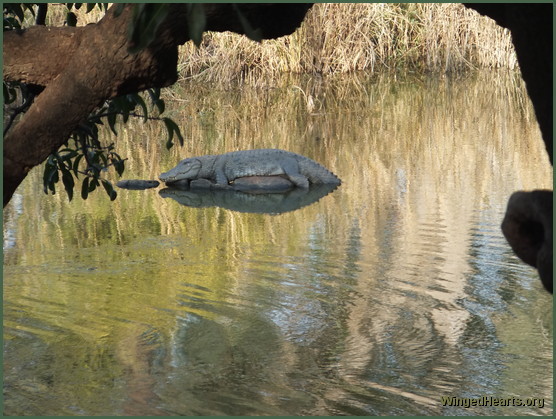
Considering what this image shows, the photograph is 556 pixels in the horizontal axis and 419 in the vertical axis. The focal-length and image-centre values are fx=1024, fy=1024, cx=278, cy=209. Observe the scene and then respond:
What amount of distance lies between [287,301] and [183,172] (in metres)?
5.51

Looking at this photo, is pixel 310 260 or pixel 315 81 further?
pixel 315 81

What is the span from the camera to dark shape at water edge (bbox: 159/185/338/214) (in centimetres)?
1124

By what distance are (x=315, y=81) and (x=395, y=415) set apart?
17.9m

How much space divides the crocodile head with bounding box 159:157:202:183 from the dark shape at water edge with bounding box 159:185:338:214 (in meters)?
0.21

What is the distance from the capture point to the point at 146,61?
3.48m

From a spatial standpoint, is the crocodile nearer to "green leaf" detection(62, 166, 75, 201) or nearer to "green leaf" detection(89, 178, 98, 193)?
"green leaf" detection(89, 178, 98, 193)

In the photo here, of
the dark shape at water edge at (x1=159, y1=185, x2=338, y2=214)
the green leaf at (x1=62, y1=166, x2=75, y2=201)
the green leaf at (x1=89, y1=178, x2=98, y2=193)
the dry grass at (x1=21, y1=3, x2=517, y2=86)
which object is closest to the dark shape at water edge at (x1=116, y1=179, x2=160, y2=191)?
the dark shape at water edge at (x1=159, y1=185, x2=338, y2=214)

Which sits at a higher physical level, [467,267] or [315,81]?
[315,81]

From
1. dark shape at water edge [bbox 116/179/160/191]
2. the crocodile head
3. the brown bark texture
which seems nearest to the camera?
the brown bark texture

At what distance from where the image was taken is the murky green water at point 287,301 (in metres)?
5.67

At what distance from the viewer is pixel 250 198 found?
11.9 meters

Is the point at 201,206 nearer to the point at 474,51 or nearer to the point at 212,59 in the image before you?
the point at 212,59

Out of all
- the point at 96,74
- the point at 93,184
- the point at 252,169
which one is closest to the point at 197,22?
the point at 96,74

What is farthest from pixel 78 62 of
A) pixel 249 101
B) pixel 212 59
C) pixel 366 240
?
pixel 212 59
